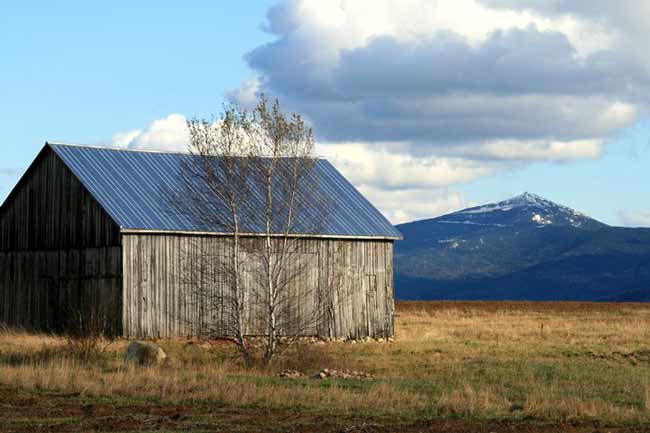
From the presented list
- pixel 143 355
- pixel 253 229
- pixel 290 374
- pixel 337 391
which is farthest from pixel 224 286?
pixel 337 391

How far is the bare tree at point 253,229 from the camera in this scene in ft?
100

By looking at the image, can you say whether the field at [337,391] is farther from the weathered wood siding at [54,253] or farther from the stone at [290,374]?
the weathered wood siding at [54,253]

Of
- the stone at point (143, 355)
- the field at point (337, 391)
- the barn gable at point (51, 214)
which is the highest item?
the barn gable at point (51, 214)

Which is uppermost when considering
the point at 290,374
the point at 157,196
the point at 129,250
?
the point at 157,196

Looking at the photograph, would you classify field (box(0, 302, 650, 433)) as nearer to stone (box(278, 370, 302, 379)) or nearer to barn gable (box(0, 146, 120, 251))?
stone (box(278, 370, 302, 379))

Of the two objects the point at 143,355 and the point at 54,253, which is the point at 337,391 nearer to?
the point at 143,355

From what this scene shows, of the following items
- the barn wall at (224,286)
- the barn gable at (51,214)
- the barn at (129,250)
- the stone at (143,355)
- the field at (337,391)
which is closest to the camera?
the field at (337,391)

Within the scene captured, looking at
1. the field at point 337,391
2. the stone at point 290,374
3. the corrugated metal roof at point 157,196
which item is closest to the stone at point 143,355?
the field at point 337,391

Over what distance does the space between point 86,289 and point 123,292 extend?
7.52ft

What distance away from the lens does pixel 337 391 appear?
2181cm

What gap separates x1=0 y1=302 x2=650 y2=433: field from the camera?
18219 mm

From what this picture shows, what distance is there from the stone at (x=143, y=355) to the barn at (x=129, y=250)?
24.2 ft

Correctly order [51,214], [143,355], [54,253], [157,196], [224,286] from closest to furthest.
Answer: [143,355] < [224,286] < [157,196] < [54,253] < [51,214]

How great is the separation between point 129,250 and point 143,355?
10286 millimetres
